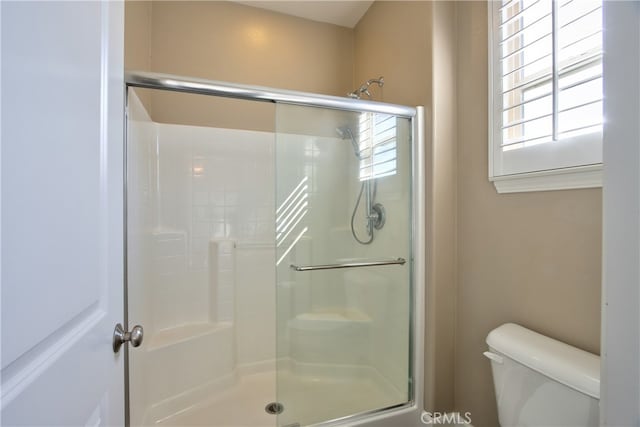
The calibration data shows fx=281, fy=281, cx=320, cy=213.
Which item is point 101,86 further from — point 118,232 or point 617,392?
point 617,392

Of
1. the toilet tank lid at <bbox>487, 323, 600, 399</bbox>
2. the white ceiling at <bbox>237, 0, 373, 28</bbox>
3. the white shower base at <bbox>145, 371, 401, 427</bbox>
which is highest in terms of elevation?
the white ceiling at <bbox>237, 0, 373, 28</bbox>

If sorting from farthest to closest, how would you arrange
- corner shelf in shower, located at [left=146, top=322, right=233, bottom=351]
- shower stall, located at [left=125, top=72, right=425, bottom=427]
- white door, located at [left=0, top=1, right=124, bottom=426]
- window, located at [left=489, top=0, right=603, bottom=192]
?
corner shelf in shower, located at [left=146, top=322, right=233, bottom=351] < shower stall, located at [left=125, top=72, right=425, bottom=427] < window, located at [left=489, top=0, right=603, bottom=192] < white door, located at [left=0, top=1, right=124, bottom=426]

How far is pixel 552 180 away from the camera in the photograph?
1037 mm

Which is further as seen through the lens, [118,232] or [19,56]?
[118,232]

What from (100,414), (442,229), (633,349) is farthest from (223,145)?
(633,349)

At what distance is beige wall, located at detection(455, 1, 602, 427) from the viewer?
0.96m

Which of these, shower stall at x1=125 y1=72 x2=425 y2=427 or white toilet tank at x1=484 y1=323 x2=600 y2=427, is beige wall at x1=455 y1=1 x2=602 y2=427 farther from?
shower stall at x1=125 y1=72 x2=425 y2=427

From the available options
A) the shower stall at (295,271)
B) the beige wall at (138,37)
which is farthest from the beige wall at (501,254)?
the beige wall at (138,37)

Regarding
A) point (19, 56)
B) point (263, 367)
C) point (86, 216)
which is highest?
point (19, 56)

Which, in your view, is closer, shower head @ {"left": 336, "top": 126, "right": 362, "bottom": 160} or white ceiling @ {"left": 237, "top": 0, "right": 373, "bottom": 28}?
shower head @ {"left": 336, "top": 126, "right": 362, "bottom": 160}

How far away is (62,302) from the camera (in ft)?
1.36

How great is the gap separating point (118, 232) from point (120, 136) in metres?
0.23

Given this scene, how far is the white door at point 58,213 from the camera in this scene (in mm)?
316

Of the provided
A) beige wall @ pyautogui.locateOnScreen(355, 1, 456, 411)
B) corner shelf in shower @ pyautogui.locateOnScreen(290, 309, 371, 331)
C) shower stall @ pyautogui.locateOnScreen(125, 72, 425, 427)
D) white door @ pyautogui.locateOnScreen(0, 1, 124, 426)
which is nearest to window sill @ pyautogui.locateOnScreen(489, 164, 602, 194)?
beige wall @ pyautogui.locateOnScreen(355, 1, 456, 411)
